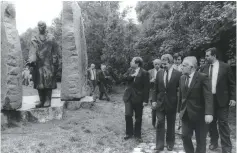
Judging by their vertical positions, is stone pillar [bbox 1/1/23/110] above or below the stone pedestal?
above

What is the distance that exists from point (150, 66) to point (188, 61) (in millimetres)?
19274

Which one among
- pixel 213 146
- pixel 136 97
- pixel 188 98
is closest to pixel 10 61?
pixel 136 97

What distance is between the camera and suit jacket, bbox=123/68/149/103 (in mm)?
6980

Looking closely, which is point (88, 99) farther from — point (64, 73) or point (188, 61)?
point (188, 61)

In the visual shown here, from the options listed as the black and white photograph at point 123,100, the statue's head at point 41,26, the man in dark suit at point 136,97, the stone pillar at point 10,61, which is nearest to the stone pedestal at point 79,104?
the black and white photograph at point 123,100

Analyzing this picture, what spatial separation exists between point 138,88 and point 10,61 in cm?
307

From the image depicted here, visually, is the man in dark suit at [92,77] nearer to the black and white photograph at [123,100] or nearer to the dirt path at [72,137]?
the black and white photograph at [123,100]

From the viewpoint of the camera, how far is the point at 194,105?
5.15 metres

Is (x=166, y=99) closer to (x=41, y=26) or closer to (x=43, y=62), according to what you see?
(x=43, y=62)

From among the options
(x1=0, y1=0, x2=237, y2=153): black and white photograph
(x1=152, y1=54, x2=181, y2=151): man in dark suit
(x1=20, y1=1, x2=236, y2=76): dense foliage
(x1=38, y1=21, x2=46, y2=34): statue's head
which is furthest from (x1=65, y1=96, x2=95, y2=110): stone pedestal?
(x1=20, y1=1, x2=236, y2=76): dense foliage

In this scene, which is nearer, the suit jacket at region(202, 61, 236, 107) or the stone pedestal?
the suit jacket at region(202, 61, 236, 107)

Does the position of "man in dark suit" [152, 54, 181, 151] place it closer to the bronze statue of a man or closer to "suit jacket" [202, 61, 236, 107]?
"suit jacket" [202, 61, 236, 107]

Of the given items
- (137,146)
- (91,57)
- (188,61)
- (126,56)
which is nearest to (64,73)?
(137,146)

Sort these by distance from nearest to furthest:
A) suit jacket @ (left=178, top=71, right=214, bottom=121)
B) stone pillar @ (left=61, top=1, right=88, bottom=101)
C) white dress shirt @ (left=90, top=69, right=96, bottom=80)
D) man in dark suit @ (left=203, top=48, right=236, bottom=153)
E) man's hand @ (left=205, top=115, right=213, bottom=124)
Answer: man's hand @ (left=205, top=115, right=213, bottom=124) < suit jacket @ (left=178, top=71, right=214, bottom=121) < man in dark suit @ (left=203, top=48, right=236, bottom=153) < stone pillar @ (left=61, top=1, right=88, bottom=101) < white dress shirt @ (left=90, top=69, right=96, bottom=80)
